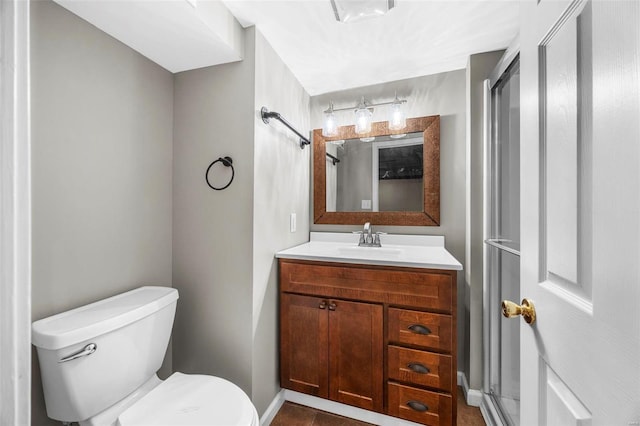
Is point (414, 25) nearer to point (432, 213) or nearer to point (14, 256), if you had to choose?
point (432, 213)

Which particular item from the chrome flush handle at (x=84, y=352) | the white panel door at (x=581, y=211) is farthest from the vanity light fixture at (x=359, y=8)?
the chrome flush handle at (x=84, y=352)

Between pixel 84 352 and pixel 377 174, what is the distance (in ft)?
6.14

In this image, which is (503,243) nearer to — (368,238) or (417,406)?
(368,238)

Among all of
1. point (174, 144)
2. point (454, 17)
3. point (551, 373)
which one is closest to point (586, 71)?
point (551, 373)

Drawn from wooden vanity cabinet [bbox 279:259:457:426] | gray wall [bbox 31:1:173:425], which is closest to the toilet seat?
gray wall [bbox 31:1:173:425]

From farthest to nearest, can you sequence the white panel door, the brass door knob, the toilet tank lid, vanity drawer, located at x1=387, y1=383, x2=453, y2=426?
vanity drawer, located at x1=387, y1=383, x2=453, y2=426
the toilet tank lid
the brass door knob
the white panel door

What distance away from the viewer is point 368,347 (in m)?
1.40

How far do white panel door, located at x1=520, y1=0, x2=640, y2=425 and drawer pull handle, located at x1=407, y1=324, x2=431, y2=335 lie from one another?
58 centimetres

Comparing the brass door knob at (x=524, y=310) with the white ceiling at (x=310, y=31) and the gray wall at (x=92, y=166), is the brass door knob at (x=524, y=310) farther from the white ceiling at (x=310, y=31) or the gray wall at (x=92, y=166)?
the gray wall at (x=92, y=166)

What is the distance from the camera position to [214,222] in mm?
1445

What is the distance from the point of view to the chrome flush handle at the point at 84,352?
2.87 ft

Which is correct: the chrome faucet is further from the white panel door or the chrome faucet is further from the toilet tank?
the toilet tank

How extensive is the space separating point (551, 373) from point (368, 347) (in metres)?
0.92

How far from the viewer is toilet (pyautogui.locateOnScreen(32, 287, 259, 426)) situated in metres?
0.89
